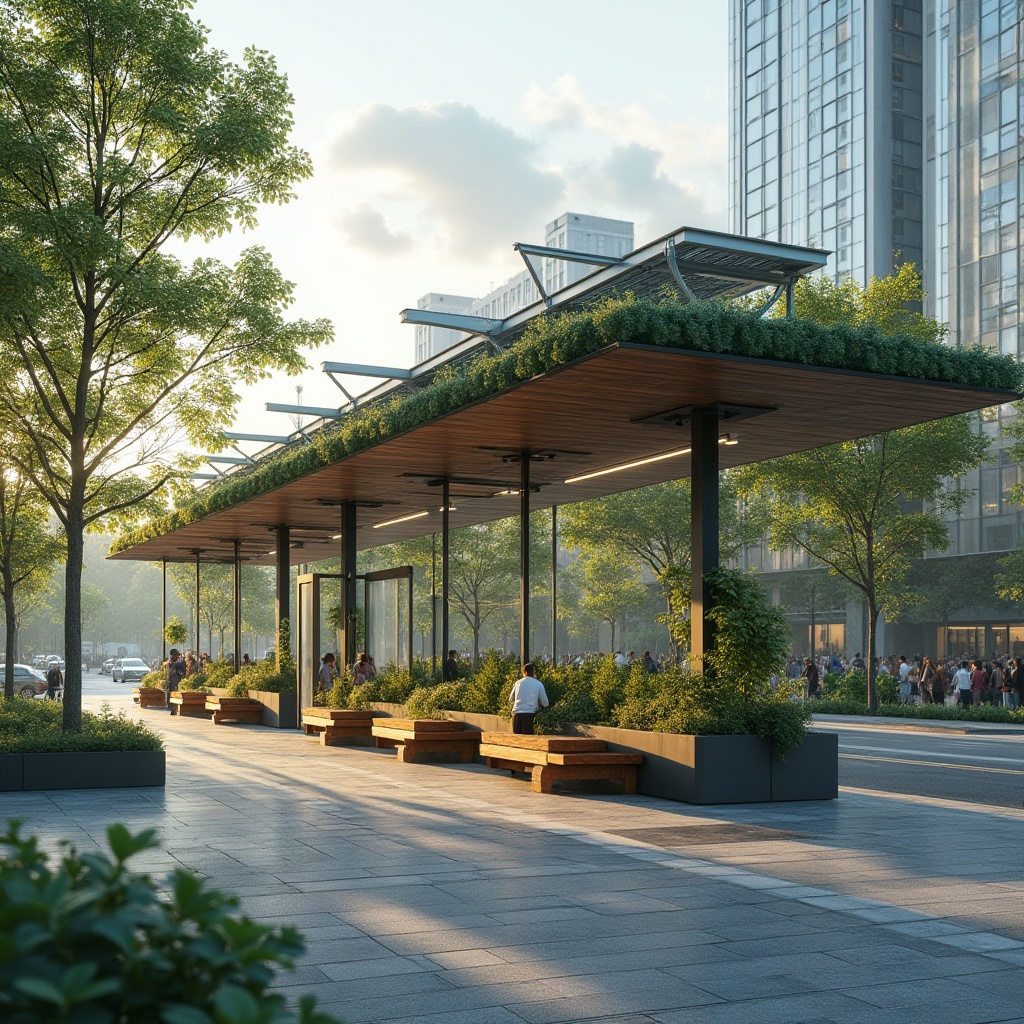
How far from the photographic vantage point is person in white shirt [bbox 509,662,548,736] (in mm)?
16750

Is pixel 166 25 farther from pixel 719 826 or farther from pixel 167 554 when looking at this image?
pixel 167 554

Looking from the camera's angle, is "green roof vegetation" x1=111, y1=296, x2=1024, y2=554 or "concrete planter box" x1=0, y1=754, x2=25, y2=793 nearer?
"green roof vegetation" x1=111, y1=296, x2=1024, y2=554

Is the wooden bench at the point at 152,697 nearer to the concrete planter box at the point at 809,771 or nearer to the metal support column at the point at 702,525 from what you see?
the metal support column at the point at 702,525

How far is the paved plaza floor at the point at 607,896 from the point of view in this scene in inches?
235

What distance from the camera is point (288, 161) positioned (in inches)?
703

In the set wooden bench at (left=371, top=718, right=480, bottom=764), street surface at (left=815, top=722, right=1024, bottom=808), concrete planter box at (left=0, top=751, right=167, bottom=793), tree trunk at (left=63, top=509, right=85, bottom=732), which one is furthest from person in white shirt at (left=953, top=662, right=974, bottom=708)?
tree trunk at (left=63, top=509, right=85, bottom=732)

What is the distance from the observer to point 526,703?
16734mm

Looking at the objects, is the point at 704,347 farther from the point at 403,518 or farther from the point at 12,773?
the point at 403,518

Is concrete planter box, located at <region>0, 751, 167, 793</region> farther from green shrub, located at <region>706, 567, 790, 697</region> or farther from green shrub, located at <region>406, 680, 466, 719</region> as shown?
green shrub, located at <region>706, 567, 790, 697</region>

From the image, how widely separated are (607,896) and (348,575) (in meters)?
19.0

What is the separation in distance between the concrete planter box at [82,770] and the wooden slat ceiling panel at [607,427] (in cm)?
575

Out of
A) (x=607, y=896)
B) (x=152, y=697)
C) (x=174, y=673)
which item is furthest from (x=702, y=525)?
(x=152, y=697)

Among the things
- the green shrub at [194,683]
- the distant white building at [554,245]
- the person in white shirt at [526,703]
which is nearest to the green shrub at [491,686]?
the person in white shirt at [526,703]

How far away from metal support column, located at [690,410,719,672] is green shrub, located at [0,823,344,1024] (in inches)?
526
